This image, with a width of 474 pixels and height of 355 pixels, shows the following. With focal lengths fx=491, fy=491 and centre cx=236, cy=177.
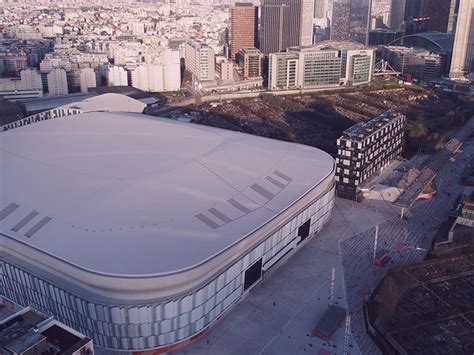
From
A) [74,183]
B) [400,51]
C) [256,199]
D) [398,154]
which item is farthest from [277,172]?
[400,51]

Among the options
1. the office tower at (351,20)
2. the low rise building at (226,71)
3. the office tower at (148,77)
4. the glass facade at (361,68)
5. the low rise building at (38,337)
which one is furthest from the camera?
the office tower at (351,20)

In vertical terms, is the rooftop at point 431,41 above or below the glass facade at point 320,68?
above

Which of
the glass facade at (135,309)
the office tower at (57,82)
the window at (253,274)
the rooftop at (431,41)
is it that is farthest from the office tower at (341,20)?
the glass facade at (135,309)

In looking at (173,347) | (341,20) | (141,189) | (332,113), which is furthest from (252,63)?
(173,347)

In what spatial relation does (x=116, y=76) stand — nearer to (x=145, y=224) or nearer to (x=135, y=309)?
(x=145, y=224)

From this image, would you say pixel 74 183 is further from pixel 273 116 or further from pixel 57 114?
pixel 273 116

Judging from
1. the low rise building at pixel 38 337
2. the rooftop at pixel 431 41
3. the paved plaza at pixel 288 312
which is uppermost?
the rooftop at pixel 431 41

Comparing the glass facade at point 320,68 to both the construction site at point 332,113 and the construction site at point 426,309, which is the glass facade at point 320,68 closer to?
the construction site at point 332,113

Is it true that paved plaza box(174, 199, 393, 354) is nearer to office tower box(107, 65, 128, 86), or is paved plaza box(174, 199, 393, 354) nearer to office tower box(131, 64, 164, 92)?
office tower box(131, 64, 164, 92)
